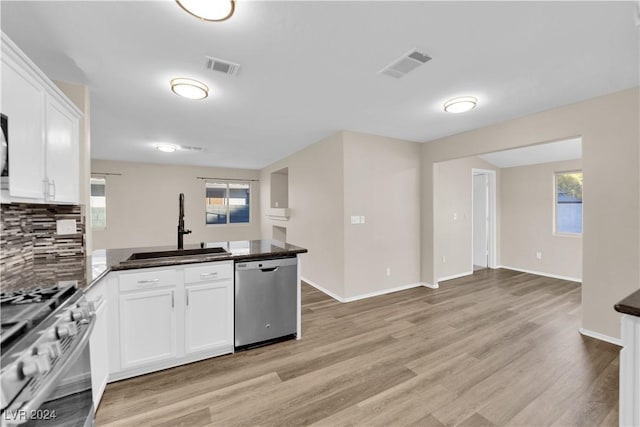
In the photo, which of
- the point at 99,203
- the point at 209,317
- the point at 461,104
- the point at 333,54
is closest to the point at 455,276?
the point at 461,104

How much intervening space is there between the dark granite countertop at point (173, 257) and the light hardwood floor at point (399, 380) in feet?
2.97

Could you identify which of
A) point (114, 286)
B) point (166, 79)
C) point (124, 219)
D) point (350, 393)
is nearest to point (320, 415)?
point (350, 393)

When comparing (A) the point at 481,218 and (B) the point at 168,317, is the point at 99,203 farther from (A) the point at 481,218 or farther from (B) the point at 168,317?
(A) the point at 481,218

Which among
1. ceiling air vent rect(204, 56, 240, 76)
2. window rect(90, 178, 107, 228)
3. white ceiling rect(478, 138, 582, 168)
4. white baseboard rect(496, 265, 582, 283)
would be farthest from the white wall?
window rect(90, 178, 107, 228)

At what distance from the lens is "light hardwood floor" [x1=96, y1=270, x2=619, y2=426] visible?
5.61ft

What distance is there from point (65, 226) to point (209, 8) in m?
2.16

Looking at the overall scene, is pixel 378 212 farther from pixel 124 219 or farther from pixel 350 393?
pixel 124 219

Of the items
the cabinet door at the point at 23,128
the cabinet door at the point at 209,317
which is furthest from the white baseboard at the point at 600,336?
the cabinet door at the point at 23,128

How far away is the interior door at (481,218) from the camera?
586 centimetres

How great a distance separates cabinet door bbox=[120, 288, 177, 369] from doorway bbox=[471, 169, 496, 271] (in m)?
5.81

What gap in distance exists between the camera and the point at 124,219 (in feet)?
20.4

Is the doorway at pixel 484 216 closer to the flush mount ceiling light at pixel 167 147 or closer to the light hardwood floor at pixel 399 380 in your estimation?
the light hardwood floor at pixel 399 380

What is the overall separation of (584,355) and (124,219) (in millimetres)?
8105

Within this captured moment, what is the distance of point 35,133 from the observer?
5.20 ft
